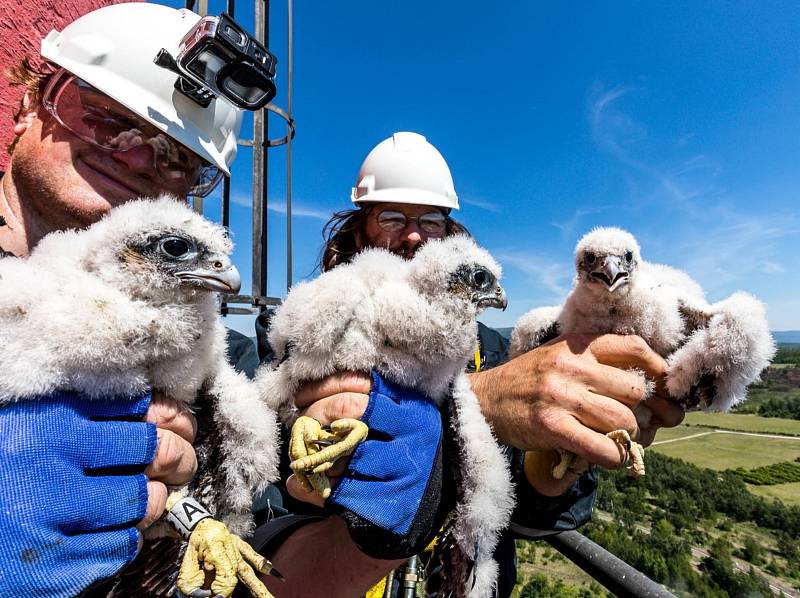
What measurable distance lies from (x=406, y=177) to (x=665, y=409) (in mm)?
2245

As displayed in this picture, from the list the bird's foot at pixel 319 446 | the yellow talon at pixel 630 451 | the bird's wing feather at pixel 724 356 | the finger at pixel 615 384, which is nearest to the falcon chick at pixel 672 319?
the bird's wing feather at pixel 724 356

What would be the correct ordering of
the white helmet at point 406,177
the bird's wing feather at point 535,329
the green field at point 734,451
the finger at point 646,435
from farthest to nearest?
the green field at point 734,451 < the white helmet at point 406,177 < the bird's wing feather at point 535,329 < the finger at point 646,435

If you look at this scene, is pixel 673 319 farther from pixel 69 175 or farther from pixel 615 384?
pixel 69 175

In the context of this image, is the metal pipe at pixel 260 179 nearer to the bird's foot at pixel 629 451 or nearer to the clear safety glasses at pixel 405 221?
the clear safety glasses at pixel 405 221

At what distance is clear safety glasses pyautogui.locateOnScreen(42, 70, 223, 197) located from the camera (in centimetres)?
174

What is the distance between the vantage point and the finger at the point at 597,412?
59.7 inches

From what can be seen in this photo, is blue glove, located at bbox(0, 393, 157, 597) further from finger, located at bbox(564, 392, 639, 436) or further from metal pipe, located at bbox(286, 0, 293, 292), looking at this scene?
metal pipe, located at bbox(286, 0, 293, 292)

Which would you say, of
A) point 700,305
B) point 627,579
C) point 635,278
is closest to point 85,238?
point 635,278

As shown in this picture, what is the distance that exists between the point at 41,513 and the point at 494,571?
56.4 inches

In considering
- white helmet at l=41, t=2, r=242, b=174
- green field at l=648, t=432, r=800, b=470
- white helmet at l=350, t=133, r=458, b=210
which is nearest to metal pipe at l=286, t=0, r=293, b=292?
white helmet at l=350, t=133, r=458, b=210

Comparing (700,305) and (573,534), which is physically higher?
(700,305)

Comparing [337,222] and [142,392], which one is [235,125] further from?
[142,392]

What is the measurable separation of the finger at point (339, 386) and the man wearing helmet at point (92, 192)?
39 centimetres

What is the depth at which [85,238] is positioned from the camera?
3.94ft
